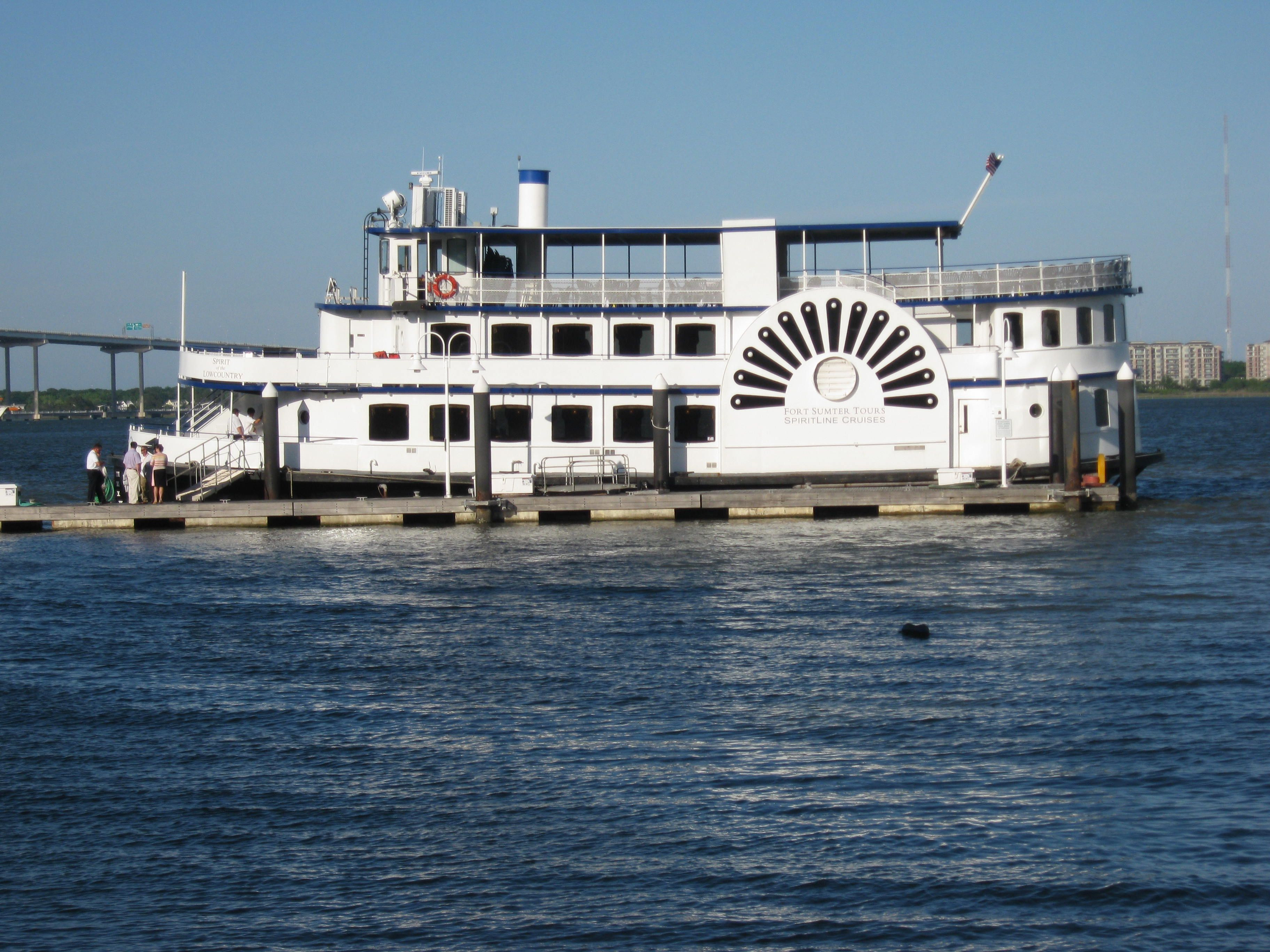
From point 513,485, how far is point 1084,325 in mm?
15485

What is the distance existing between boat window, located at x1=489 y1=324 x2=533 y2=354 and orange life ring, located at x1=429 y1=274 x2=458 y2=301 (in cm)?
143

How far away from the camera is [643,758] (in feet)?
47.6

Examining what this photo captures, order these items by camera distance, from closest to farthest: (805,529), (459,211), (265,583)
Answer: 1. (265,583)
2. (805,529)
3. (459,211)

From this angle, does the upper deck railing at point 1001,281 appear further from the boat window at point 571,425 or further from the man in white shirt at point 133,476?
the man in white shirt at point 133,476

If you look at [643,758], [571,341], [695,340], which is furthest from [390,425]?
[643,758]

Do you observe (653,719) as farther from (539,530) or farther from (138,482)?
(138,482)

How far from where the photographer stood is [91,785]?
1406 cm

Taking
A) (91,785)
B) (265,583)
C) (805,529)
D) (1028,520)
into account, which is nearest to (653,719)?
(91,785)

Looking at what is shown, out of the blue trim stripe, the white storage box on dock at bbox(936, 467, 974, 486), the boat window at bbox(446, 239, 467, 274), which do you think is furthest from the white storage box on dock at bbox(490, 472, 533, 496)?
the white storage box on dock at bbox(936, 467, 974, 486)

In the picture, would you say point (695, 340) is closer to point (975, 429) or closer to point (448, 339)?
point (448, 339)

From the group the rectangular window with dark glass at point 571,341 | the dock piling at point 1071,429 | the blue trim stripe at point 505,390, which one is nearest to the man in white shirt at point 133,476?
the blue trim stripe at point 505,390

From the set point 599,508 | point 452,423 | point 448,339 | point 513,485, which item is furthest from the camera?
point 448,339

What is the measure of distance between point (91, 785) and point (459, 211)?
87.2 ft

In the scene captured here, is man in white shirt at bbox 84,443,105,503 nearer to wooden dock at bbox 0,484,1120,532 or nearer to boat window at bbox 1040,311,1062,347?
wooden dock at bbox 0,484,1120,532
